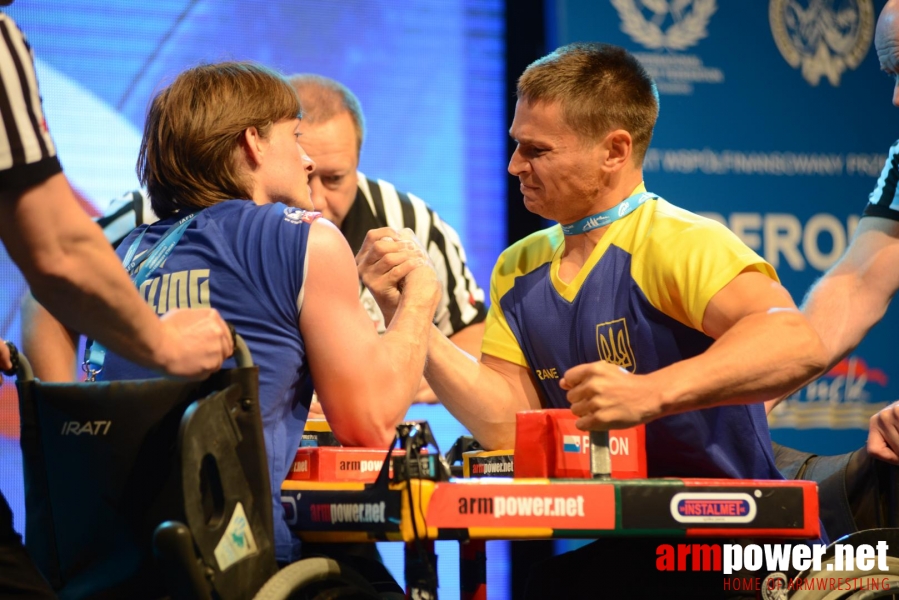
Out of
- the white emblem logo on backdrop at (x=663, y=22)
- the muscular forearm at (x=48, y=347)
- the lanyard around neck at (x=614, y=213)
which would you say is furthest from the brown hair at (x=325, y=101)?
the white emblem logo on backdrop at (x=663, y=22)

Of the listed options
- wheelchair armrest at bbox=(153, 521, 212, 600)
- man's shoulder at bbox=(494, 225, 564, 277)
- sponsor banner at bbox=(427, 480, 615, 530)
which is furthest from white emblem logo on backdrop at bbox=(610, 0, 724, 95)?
wheelchair armrest at bbox=(153, 521, 212, 600)

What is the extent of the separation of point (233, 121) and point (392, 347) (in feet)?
1.62

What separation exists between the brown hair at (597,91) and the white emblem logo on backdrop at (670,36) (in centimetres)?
182

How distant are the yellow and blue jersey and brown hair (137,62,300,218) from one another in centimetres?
73

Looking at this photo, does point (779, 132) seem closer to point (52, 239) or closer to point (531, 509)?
point (531, 509)

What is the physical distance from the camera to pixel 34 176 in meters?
1.16

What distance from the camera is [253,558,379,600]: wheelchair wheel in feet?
4.32

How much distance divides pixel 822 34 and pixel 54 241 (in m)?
3.67

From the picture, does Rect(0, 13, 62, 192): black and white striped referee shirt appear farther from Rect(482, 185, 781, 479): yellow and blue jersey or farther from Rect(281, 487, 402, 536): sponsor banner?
Rect(482, 185, 781, 479): yellow and blue jersey

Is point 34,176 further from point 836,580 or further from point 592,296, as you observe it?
point 836,580

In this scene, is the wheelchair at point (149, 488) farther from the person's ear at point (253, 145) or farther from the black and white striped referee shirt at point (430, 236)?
the black and white striped referee shirt at point (430, 236)

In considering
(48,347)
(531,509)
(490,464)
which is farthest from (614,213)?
(48,347)

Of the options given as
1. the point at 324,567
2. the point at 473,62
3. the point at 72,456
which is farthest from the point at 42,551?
the point at 473,62

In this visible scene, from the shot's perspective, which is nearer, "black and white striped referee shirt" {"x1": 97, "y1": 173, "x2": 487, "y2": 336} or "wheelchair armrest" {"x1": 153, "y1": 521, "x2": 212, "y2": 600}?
"wheelchair armrest" {"x1": 153, "y1": 521, "x2": 212, "y2": 600}
